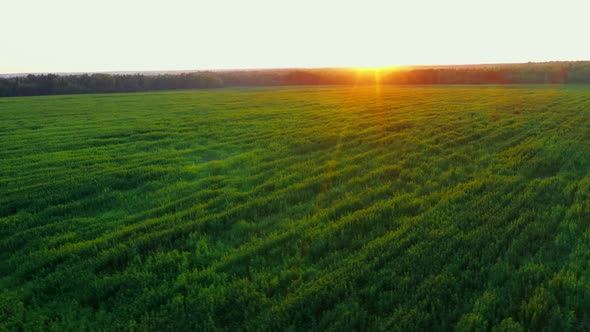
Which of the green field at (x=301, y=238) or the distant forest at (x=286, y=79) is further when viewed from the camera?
the distant forest at (x=286, y=79)

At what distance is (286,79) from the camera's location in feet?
264

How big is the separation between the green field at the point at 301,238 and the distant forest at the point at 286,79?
57.0m

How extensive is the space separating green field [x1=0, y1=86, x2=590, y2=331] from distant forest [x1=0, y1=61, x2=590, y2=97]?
56955 mm

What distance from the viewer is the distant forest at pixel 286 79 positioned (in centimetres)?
6031

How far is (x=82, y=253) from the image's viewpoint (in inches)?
240

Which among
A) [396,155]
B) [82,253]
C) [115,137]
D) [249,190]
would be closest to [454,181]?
[396,155]

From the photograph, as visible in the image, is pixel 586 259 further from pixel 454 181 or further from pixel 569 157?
pixel 569 157

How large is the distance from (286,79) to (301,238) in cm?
7656

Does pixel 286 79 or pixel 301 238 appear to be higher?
pixel 286 79

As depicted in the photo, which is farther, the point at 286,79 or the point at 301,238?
the point at 286,79

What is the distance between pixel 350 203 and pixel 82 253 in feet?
15.2

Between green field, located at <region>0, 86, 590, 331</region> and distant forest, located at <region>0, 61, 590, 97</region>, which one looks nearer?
green field, located at <region>0, 86, 590, 331</region>

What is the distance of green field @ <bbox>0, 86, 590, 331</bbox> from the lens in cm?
449

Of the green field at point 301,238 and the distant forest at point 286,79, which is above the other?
the distant forest at point 286,79
